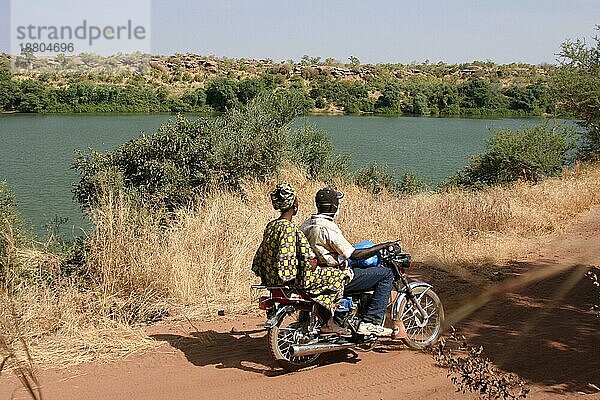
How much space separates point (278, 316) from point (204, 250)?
10.7ft

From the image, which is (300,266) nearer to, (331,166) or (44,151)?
(331,166)

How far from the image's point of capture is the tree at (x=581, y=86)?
2030cm

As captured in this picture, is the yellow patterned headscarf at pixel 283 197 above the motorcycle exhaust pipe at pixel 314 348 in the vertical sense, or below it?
above

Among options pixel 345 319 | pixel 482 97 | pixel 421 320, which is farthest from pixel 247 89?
pixel 345 319

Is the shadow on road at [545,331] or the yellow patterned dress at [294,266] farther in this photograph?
the shadow on road at [545,331]

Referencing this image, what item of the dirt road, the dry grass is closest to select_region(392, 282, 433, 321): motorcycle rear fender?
the dirt road

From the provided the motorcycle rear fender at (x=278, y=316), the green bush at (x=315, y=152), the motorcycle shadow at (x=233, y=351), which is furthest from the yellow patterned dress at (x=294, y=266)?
the green bush at (x=315, y=152)

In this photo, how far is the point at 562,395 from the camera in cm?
538

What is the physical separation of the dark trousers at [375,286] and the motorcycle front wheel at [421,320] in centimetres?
36

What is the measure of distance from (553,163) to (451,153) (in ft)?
43.5

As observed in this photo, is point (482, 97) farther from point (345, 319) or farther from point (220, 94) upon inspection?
point (345, 319)

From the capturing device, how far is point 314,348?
5.88 metres

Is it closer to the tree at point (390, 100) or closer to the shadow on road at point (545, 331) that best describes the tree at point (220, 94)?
the tree at point (390, 100)

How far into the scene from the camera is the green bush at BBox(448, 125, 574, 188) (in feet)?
78.7
